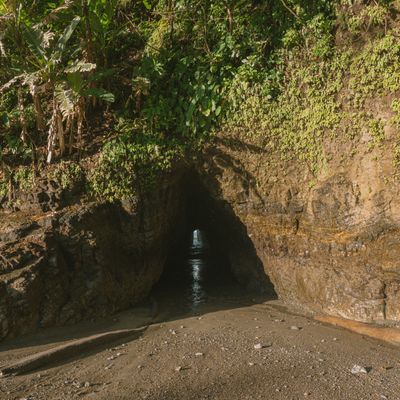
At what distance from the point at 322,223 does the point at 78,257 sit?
12.7ft

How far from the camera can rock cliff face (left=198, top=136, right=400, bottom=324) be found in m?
6.27

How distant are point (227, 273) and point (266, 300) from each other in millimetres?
2451

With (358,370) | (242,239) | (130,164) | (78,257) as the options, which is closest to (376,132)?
(242,239)

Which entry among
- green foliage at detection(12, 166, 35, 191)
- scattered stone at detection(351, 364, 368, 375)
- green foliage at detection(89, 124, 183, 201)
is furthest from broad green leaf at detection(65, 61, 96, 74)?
scattered stone at detection(351, 364, 368, 375)

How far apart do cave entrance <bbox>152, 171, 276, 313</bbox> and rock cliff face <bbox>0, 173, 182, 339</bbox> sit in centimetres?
68

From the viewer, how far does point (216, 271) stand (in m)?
10.8

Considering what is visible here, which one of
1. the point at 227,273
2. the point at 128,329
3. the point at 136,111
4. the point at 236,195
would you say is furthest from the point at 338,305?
the point at 136,111

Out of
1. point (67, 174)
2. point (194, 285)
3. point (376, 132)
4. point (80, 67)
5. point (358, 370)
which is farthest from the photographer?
point (194, 285)

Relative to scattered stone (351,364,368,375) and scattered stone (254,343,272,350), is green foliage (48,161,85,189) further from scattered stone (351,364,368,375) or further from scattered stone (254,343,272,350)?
scattered stone (351,364,368,375)

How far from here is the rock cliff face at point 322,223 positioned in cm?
627

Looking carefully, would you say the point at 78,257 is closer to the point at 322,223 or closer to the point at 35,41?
the point at 35,41

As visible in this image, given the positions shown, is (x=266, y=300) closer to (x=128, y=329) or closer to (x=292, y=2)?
(x=128, y=329)

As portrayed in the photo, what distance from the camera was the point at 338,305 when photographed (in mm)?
6660

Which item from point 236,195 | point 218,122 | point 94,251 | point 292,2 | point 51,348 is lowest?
point 51,348
